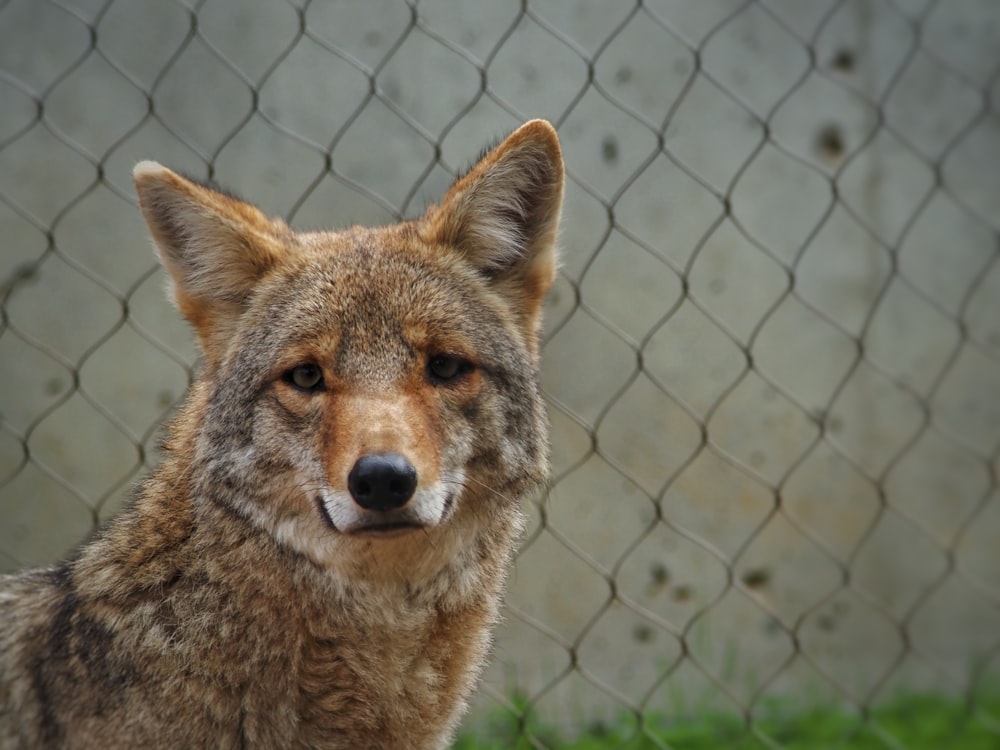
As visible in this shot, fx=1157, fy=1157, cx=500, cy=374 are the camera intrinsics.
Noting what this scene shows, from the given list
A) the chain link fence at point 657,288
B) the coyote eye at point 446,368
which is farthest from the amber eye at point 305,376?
the chain link fence at point 657,288

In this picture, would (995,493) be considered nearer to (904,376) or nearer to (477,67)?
(904,376)

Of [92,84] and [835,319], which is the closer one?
[92,84]

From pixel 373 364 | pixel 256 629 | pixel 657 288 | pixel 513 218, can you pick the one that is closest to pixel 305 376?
pixel 373 364

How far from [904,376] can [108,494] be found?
362 centimetres

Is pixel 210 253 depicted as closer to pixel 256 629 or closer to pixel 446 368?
pixel 446 368

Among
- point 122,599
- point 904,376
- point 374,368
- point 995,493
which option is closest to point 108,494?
point 122,599

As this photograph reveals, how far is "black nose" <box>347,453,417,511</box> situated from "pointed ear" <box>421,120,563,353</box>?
77 cm

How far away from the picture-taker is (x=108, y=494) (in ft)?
14.4

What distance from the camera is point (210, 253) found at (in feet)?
9.34

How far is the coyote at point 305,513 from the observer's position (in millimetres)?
2504

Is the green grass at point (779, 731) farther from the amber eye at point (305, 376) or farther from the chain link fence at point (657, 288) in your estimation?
the amber eye at point (305, 376)

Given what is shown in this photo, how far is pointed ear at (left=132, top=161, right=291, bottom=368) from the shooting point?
9.21ft

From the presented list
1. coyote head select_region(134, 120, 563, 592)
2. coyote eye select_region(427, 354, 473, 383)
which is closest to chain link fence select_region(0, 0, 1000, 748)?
coyote head select_region(134, 120, 563, 592)

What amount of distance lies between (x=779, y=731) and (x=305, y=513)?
9.96ft
